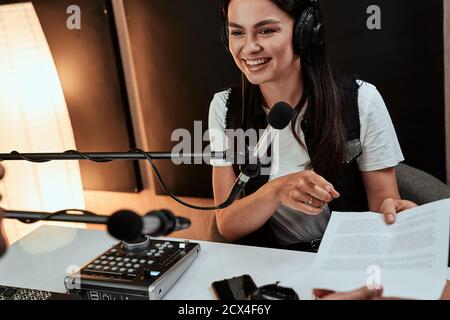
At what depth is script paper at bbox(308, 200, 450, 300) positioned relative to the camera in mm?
757

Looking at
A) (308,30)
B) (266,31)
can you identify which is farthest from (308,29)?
(266,31)

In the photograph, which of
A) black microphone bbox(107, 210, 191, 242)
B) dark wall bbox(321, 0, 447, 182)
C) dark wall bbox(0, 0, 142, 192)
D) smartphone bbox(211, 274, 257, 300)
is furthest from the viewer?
dark wall bbox(0, 0, 142, 192)

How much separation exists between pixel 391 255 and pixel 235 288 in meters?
0.29

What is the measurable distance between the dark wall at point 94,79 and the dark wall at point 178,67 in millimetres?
119

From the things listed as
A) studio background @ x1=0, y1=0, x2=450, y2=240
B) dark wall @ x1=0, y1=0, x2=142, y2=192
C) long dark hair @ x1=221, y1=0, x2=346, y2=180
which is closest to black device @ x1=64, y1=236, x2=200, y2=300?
long dark hair @ x1=221, y1=0, x2=346, y2=180

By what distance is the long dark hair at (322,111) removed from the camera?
133 centimetres

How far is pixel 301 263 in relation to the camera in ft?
3.34

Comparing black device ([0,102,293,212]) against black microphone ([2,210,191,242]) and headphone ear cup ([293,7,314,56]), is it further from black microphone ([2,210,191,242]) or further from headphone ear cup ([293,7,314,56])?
headphone ear cup ([293,7,314,56])

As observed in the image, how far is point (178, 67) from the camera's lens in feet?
6.77

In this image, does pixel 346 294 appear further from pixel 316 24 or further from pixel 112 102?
pixel 112 102

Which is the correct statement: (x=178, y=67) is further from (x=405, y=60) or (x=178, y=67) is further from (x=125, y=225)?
(x=125, y=225)

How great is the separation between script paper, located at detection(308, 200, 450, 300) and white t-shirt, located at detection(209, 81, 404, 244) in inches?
15.6

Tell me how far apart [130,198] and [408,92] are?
141 cm

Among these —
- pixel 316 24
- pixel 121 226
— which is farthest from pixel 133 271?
pixel 316 24
